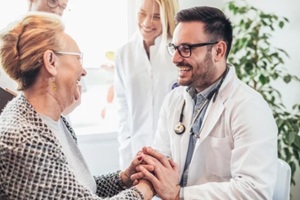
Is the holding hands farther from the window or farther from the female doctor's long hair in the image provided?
the window

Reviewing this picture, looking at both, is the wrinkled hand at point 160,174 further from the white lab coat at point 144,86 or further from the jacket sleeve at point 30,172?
the white lab coat at point 144,86

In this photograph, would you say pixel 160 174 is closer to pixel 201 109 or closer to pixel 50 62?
pixel 201 109

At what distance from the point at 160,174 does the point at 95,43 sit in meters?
1.86

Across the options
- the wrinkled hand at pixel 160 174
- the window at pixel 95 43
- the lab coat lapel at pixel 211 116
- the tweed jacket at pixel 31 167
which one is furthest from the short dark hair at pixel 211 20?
the window at pixel 95 43

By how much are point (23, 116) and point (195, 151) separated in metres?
0.70

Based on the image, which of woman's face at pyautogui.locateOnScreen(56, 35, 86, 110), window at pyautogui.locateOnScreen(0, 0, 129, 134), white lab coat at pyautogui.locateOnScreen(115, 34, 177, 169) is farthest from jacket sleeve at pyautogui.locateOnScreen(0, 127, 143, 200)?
window at pyautogui.locateOnScreen(0, 0, 129, 134)

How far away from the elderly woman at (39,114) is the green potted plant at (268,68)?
56.4 inches

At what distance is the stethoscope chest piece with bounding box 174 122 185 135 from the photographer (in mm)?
1573

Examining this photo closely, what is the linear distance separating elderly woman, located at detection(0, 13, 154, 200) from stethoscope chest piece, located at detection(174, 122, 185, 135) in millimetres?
360

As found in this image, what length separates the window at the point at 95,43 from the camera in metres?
2.91

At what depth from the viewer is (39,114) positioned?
3.66 feet

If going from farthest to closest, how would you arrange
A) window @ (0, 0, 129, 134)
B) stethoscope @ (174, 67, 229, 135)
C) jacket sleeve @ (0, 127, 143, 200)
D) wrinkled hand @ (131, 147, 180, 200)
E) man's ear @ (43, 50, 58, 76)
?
window @ (0, 0, 129, 134)
stethoscope @ (174, 67, 229, 135)
wrinkled hand @ (131, 147, 180, 200)
man's ear @ (43, 50, 58, 76)
jacket sleeve @ (0, 127, 143, 200)

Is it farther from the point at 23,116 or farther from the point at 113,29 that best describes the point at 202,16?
the point at 113,29

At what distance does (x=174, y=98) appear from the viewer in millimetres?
1723
